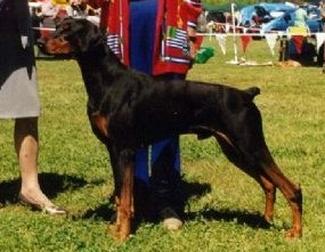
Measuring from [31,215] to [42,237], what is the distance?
1.80 feet

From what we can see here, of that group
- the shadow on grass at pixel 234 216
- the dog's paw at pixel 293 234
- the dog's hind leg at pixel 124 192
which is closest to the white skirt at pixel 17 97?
the dog's hind leg at pixel 124 192

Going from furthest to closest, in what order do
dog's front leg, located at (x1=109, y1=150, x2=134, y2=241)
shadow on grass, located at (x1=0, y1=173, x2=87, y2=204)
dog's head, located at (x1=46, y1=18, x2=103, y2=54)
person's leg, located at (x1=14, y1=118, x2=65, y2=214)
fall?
shadow on grass, located at (x1=0, y1=173, x2=87, y2=204) < person's leg, located at (x1=14, y1=118, x2=65, y2=214) < dog's front leg, located at (x1=109, y1=150, x2=134, y2=241) < dog's head, located at (x1=46, y1=18, x2=103, y2=54)

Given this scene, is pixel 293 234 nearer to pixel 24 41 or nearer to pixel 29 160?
pixel 29 160

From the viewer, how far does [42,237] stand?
4480 mm

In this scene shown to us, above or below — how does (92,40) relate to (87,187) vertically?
above

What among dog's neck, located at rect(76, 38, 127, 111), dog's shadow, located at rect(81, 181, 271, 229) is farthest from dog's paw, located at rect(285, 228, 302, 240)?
dog's neck, located at rect(76, 38, 127, 111)

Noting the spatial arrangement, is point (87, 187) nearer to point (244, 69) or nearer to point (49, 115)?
point (49, 115)

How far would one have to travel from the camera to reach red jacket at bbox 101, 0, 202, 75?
15.2ft

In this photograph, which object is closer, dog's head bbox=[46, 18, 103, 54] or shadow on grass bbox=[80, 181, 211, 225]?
dog's head bbox=[46, 18, 103, 54]

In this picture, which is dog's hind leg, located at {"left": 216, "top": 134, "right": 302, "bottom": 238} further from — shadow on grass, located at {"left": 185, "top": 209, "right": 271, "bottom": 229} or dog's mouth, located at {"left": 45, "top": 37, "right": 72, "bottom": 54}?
dog's mouth, located at {"left": 45, "top": 37, "right": 72, "bottom": 54}

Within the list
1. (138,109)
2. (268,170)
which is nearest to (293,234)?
(268,170)

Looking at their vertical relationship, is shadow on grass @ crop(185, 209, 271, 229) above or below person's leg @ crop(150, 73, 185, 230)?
below

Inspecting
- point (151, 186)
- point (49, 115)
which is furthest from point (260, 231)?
point (49, 115)

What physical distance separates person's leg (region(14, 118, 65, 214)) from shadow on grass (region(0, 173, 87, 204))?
0.25 meters
